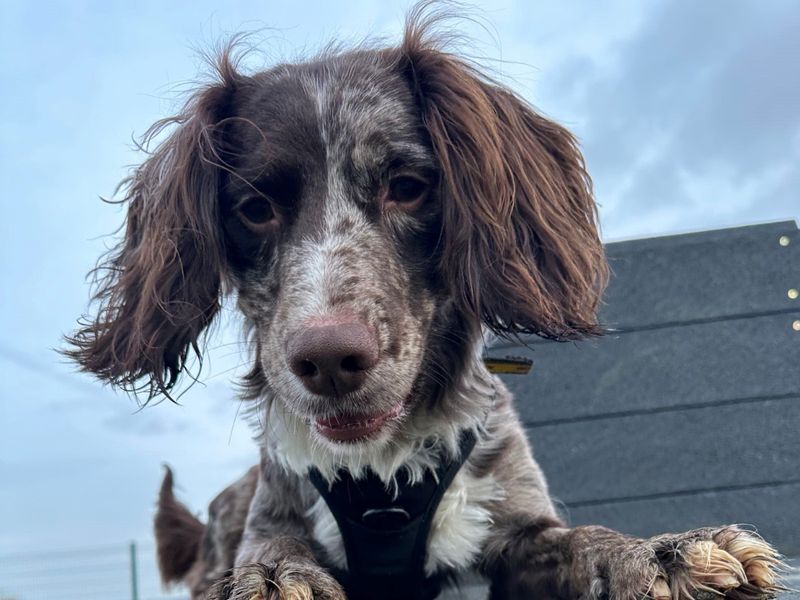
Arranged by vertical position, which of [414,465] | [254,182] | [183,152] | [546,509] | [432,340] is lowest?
[546,509]

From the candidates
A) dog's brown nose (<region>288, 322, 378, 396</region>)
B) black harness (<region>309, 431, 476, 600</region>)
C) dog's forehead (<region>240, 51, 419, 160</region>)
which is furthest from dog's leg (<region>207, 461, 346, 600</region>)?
dog's forehead (<region>240, 51, 419, 160</region>)

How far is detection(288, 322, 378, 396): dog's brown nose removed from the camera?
1.75 metres

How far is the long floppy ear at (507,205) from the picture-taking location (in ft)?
7.41

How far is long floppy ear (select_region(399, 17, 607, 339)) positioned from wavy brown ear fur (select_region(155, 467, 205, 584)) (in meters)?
2.24

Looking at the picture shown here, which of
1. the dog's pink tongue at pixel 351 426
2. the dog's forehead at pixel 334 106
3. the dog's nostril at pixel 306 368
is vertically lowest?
the dog's pink tongue at pixel 351 426

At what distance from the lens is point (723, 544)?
1713 millimetres

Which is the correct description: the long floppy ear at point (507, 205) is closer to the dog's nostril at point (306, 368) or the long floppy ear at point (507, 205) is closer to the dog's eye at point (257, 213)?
the dog's eye at point (257, 213)

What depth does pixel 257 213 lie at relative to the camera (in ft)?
7.72

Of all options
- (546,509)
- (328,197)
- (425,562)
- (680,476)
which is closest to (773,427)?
(680,476)

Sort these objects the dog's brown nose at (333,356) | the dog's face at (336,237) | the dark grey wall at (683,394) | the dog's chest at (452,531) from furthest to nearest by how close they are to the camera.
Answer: the dark grey wall at (683,394), the dog's chest at (452,531), the dog's face at (336,237), the dog's brown nose at (333,356)

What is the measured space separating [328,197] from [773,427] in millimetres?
4098

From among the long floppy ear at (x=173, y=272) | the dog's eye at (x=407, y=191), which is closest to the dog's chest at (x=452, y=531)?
the long floppy ear at (x=173, y=272)

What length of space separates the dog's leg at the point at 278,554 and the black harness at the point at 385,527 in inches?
5.8

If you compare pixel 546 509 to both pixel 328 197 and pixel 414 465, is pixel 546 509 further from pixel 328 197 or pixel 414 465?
pixel 328 197
